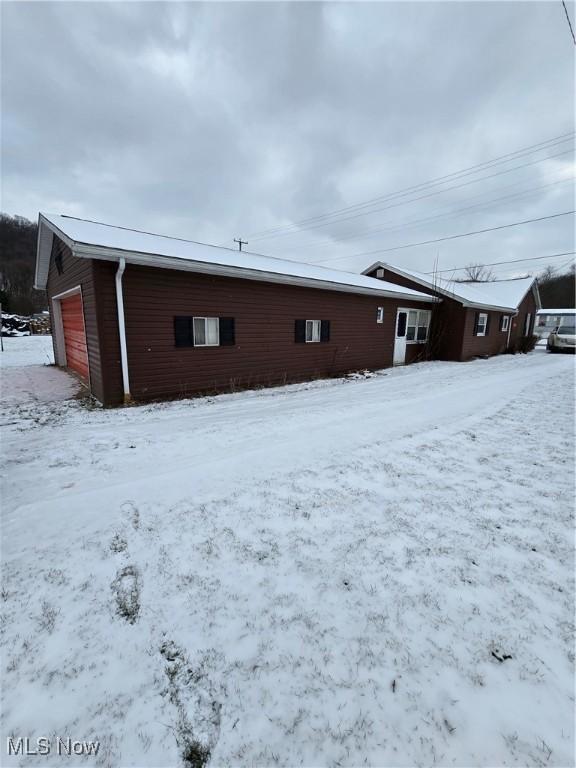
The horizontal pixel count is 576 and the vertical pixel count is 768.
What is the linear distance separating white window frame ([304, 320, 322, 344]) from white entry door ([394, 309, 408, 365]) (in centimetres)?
465

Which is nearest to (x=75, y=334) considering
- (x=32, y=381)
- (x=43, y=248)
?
(x=32, y=381)

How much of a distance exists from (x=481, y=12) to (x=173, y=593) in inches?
499

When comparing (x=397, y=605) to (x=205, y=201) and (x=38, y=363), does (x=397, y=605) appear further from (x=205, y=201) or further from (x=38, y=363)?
(x=205, y=201)

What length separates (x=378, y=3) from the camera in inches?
322

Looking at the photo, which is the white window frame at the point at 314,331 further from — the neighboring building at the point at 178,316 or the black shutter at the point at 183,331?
the black shutter at the point at 183,331

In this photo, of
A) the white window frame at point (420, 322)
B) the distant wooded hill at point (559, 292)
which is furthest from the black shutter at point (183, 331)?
the distant wooded hill at point (559, 292)

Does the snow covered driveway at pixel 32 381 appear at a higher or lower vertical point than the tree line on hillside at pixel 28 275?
lower

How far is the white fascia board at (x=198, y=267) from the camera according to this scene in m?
5.71

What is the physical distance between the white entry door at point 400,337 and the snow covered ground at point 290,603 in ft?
31.2

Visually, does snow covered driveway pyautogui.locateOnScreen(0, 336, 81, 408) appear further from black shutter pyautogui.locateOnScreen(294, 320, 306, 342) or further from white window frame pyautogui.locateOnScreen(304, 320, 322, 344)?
white window frame pyautogui.locateOnScreen(304, 320, 322, 344)

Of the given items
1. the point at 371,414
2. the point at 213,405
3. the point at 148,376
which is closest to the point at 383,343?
the point at 371,414

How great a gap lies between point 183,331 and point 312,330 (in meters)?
4.31

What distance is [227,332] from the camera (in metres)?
8.09

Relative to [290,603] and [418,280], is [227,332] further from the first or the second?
[418,280]
